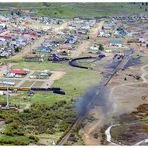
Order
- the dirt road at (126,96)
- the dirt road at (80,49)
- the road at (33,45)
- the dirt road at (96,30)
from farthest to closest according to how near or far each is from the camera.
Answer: the dirt road at (96,30), the dirt road at (80,49), the road at (33,45), the dirt road at (126,96)

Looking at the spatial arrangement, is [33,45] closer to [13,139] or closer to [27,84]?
[27,84]

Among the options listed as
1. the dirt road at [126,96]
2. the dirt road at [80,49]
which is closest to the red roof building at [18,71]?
the dirt road at [126,96]

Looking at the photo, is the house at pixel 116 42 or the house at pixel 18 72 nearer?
the house at pixel 18 72

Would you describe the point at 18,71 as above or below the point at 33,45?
above

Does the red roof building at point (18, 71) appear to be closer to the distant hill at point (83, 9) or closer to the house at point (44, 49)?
the house at point (44, 49)

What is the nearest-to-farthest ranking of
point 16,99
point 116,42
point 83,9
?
point 16,99 → point 116,42 → point 83,9

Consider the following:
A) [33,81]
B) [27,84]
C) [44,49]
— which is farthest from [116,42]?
[27,84]

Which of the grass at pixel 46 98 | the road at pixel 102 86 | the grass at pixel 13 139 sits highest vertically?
the grass at pixel 13 139

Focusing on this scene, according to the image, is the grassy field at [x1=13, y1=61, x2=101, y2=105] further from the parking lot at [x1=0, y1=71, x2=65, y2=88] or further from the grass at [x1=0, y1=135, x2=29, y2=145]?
the grass at [x1=0, y1=135, x2=29, y2=145]
